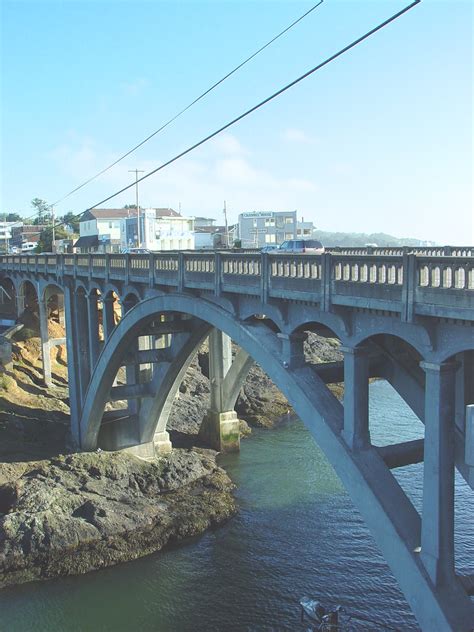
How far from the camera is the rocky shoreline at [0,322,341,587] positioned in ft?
68.6

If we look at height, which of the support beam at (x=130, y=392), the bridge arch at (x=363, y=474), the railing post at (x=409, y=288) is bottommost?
the support beam at (x=130, y=392)

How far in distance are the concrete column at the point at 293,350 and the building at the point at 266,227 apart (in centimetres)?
6658

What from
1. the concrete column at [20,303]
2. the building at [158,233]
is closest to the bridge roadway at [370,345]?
the concrete column at [20,303]

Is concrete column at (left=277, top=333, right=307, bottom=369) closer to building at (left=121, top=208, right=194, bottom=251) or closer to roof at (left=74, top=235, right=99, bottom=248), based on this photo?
building at (left=121, top=208, right=194, bottom=251)

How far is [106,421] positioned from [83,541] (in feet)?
25.1

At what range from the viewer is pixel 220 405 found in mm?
31047

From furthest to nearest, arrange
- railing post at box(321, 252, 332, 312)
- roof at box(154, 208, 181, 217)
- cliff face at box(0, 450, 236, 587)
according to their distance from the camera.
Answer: roof at box(154, 208, 181, 217) → cliff face at box(0, 450, 236, 587) → railing post at box(321, 252, 332, 312)

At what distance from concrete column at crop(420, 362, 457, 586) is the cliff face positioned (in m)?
13.9

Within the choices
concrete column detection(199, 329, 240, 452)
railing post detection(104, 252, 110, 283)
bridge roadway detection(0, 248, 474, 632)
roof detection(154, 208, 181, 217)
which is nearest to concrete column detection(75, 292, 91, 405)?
railing post detection(104, 252, 110, 283)

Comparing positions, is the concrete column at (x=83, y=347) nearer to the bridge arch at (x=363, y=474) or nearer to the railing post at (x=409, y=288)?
the bridge arch at (x=363, y=474)

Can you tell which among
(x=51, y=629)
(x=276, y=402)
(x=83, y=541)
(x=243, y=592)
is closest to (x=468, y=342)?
(x=243, y=592)

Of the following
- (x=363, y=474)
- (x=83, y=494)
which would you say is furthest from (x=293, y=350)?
(x=83, y=494)

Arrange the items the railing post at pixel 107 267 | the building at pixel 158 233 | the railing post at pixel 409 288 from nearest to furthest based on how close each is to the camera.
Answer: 1. the railing post at pixel 409 288
2. the railing post at pixel 107 267
3. the building at pixel 158 233

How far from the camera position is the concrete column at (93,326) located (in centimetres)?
2767
